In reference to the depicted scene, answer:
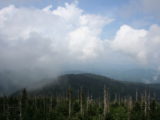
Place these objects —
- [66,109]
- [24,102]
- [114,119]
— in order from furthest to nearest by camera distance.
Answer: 1. [24,102]
2. [66,109]
3. [114,119]

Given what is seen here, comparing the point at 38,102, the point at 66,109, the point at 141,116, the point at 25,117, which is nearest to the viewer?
the point at 141,116

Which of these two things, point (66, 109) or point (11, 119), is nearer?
point (11, 119)

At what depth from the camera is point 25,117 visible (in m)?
78.7

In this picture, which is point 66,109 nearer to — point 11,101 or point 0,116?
point 0,116

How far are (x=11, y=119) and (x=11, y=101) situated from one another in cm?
3086

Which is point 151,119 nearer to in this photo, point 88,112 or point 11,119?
point 88,112

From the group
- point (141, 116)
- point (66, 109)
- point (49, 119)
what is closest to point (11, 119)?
point (49, 119)

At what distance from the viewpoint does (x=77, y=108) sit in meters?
96.2

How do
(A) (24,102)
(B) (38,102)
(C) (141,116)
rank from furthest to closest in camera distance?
(B) (38,102), (A) (24,102), (C) (141,116)

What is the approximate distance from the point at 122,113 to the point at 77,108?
1012 inches

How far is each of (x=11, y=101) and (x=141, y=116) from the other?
2581 inches

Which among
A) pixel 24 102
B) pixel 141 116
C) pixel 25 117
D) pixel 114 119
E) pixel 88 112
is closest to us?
pixel 114 119

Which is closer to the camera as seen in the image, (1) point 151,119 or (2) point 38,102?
(1) point 151,119

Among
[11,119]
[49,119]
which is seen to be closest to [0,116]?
[11,119]
